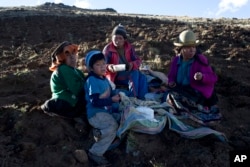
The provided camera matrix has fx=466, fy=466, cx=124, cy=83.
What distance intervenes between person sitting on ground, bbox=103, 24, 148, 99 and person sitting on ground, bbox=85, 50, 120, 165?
116 cm

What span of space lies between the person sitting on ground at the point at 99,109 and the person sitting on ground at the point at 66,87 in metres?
0.26

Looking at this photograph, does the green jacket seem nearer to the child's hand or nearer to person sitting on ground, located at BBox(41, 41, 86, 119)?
person sitting on ground, located at BBox(41, 41, 86, 119)

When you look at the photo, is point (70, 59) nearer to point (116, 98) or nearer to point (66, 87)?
point (66, 87)

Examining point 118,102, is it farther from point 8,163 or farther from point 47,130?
point 8,163

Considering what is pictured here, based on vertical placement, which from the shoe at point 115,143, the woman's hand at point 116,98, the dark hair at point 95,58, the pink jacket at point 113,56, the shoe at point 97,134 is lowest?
the shoe at point 115,143

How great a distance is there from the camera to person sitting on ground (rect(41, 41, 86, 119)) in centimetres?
621

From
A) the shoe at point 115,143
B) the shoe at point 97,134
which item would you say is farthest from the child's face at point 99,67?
the shoe at point 115,143

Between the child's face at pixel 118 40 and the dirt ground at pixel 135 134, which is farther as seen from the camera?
the child's face at pixel 118 40

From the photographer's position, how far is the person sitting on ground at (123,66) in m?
7.32

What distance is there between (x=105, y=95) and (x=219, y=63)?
510 cm

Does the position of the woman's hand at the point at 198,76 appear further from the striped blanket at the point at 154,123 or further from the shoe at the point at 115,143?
the shoe at the point at 115,143

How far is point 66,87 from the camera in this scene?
6281 mm

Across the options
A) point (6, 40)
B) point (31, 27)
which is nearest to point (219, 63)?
point (6, 40)

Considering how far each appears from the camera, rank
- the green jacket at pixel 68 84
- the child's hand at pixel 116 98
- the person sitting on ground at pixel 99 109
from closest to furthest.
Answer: the person sitting on ground at pixel 99 109
the child's hand at pixel 116 98
the green jacket at pixel 68 84
